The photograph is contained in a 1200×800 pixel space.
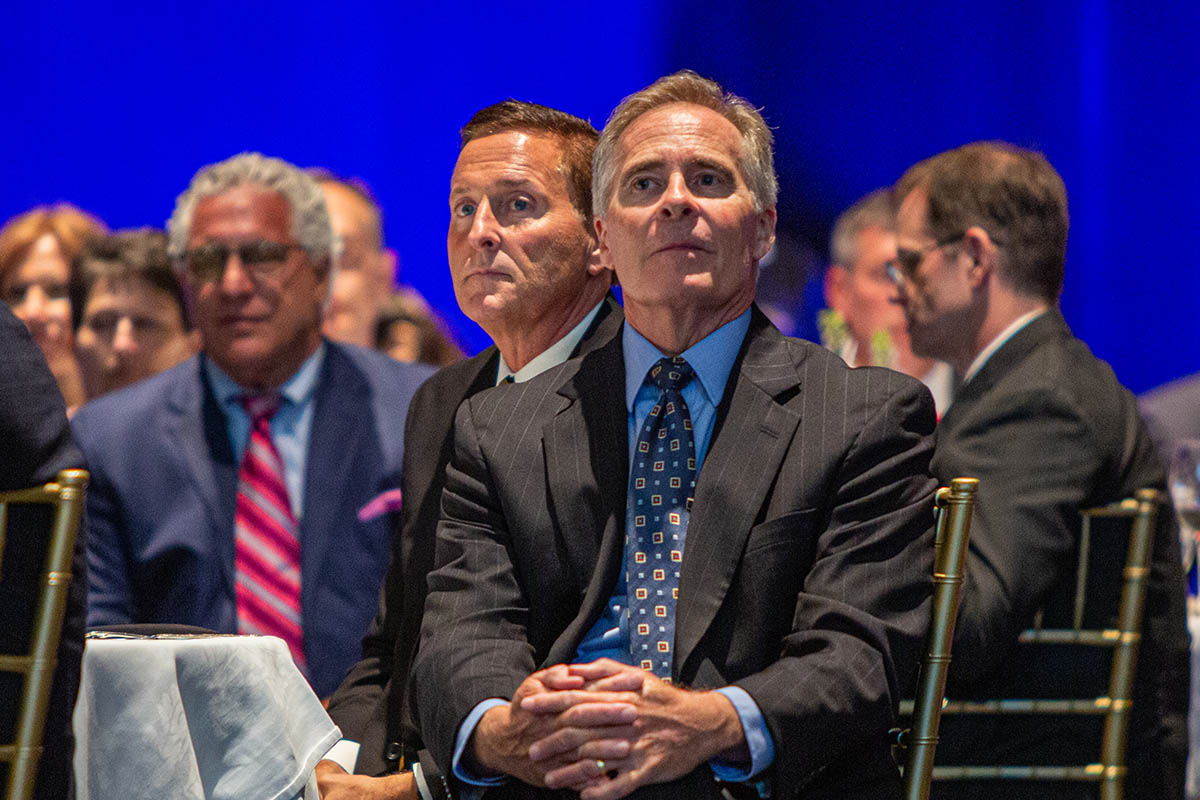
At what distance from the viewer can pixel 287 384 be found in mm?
3973

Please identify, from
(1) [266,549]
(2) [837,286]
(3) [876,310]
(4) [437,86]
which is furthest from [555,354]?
(4) [437,86]

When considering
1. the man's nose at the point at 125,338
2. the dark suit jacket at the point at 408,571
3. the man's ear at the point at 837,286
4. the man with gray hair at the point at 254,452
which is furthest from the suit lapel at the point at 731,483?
the man's ear at the point at 837,286

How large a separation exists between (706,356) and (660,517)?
0.87 ft

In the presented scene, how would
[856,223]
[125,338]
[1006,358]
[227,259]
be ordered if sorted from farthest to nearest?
[856,223] → [125,338] → [227,259] → [1006,358]

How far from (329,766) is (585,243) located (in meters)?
1.05

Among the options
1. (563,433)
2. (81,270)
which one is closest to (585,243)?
(563,433)

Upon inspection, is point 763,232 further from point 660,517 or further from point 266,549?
point 266,549

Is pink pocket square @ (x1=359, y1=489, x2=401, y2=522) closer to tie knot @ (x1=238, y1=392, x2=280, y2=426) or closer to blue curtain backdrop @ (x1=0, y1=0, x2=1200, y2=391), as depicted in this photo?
tie knot @ (x1=238, y1=392, x2=280, y2=426)

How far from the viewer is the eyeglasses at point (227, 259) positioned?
159 inches

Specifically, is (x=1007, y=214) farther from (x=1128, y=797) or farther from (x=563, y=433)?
(x=563, y=433)

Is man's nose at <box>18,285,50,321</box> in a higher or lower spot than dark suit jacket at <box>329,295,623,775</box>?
higher

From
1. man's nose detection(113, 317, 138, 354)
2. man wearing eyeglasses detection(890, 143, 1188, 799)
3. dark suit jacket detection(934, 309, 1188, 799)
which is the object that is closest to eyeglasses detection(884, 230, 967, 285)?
man wearing eyeglasses detection(890, 143, 1188, 799)

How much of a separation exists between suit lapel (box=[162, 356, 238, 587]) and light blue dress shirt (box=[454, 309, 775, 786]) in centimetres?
161

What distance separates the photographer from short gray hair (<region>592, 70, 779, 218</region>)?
2.44 metres
